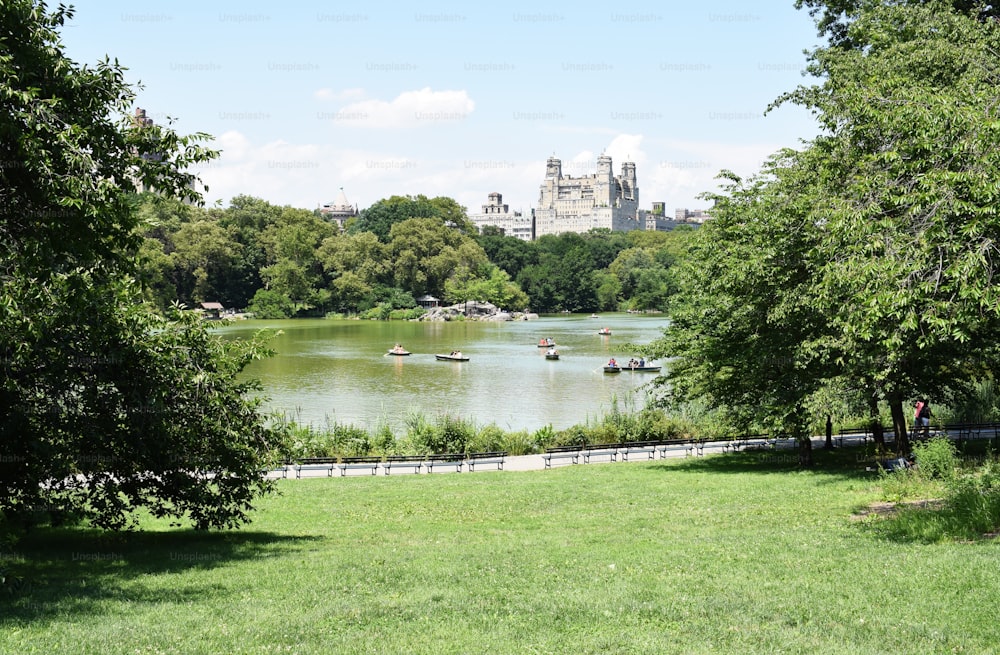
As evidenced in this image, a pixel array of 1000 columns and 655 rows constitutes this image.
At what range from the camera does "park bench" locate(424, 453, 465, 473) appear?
23.0 meters

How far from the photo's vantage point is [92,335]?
10.7 m

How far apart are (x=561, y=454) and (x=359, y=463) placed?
555 centimetres

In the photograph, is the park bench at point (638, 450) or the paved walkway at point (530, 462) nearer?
the paved walkway at point (530, 462)

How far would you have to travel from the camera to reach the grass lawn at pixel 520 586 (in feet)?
22.5

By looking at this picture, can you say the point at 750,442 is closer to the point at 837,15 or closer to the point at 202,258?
the point at 837,15

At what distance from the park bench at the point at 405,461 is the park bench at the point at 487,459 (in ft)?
4.45

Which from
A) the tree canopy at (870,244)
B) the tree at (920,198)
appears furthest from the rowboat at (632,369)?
the tree at (920,198)

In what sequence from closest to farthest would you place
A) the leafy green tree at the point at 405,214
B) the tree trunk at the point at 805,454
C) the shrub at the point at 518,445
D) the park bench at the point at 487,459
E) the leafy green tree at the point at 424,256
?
1. the tree trunk at the point at 805,454
2. the park bench at the point at 487,459
3. the shrub at the point at 518,445
4. the leafy green tree at the point at 424,256
5. the leafy green tree at the point at 405,214

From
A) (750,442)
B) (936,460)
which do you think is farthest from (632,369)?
(936,460)

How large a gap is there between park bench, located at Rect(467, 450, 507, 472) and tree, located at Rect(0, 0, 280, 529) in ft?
32.6

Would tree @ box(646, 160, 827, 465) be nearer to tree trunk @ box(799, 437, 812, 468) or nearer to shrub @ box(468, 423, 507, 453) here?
tree trunk @ box(799, 437, 812, 468)

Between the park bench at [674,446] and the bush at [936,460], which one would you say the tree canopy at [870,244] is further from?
the park bench at [674,446]

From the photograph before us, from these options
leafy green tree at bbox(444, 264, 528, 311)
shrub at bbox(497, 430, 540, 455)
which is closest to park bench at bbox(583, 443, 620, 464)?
shrub at bbox(497, 430, 540, 455)

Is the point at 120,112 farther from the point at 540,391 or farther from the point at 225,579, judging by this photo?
the point at 540,391
